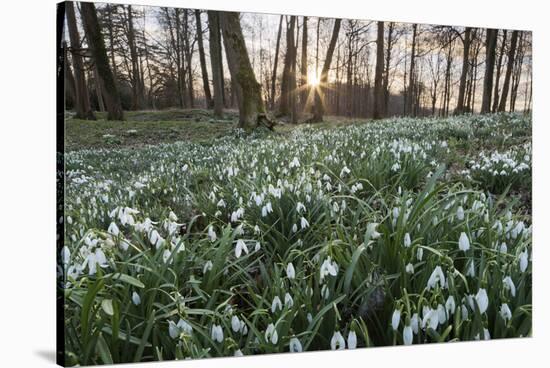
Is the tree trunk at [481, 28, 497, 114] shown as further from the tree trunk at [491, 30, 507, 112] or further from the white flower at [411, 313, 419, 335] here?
the white flower at [411, 313, 419, 335]

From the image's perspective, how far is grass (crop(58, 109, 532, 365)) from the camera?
343 cm

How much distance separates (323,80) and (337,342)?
1.63 metres

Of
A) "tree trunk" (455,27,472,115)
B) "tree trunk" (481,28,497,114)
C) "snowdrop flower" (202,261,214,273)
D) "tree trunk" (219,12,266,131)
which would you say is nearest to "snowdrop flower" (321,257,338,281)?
"snowdrop flower" (202,261,214,273)

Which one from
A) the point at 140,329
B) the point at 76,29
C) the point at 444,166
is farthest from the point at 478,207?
the point at 76,29

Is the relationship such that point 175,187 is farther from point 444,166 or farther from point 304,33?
point 444,166

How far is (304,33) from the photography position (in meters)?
4.05

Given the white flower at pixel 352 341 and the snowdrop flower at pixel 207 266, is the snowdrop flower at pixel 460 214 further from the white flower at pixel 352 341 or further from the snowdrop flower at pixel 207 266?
the snowdrop flower at pixel 207 266

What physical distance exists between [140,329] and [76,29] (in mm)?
1637

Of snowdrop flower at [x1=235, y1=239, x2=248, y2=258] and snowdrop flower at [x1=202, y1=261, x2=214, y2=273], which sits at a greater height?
snowdrop flower at [x1=235, y1=239, x2=248, y2=258]

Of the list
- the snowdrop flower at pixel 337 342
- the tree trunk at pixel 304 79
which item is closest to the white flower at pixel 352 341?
the snowdrop flower at pixel 337 342

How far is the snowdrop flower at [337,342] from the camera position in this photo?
138 inches

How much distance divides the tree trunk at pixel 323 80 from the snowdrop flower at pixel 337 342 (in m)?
1.38

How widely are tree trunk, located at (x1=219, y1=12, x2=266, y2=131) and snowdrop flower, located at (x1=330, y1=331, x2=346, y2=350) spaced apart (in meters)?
1.39

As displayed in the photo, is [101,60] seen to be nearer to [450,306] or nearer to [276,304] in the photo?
[276,304]
